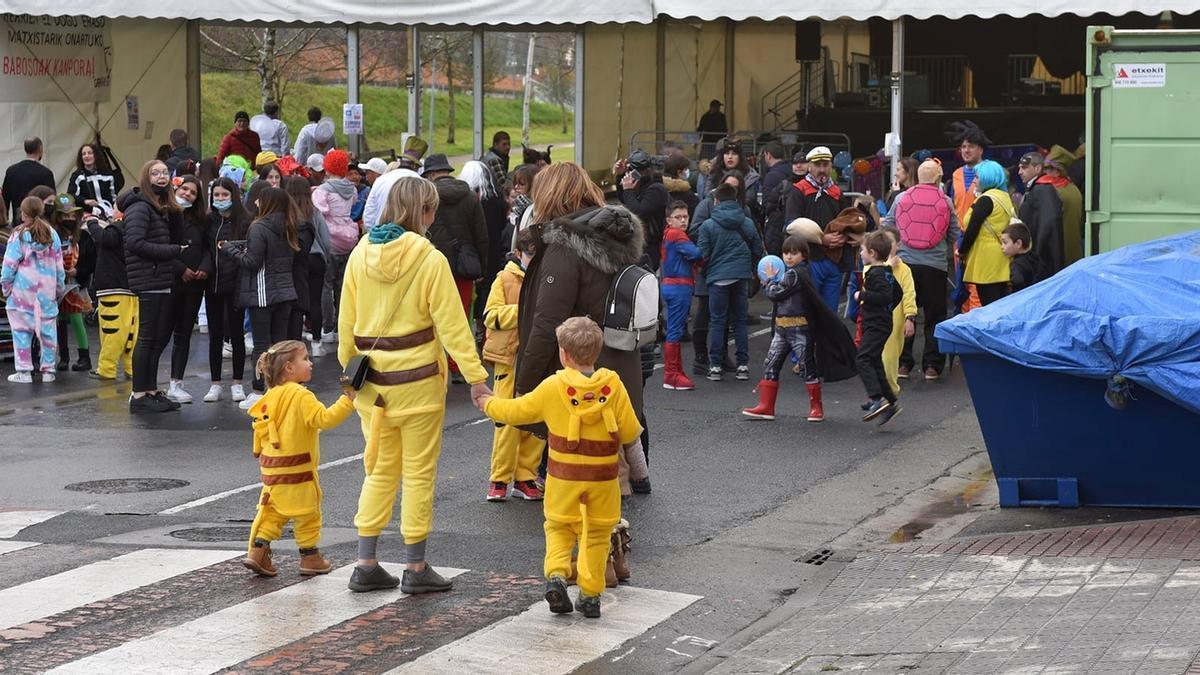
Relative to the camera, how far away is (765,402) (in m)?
12.6

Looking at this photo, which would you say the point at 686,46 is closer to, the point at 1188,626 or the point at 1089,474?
the point at 1089,474

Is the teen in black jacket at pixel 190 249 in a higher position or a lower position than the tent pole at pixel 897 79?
lower

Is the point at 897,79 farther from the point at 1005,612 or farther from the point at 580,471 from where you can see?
the point at 580,471

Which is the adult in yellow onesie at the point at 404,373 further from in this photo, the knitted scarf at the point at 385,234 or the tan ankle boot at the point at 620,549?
the tan ankle boot at the point at 620,549

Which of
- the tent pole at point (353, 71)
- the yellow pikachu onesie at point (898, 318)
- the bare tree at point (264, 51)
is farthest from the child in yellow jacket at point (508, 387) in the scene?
the bare tree at point (264, 51)

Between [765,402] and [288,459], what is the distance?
5435 millimetres

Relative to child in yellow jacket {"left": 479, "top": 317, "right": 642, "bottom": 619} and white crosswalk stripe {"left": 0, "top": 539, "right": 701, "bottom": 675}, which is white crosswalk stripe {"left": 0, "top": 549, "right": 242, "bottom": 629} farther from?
child in yellow jacket {"left": 479, "top": 317, "right": 642, "bottom": 619}

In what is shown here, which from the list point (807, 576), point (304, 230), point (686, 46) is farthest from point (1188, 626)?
point (686, 46)

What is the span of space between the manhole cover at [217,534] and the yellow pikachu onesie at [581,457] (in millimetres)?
2102

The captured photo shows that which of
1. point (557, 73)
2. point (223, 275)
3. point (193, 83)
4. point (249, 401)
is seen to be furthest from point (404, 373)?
point (557, 73)

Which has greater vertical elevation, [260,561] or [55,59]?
[55,59]

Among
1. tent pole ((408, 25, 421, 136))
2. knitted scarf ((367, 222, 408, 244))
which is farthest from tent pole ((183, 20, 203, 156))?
knitted scarf ((367, 222, 408, 244))

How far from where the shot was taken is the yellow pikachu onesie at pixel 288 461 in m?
7.84

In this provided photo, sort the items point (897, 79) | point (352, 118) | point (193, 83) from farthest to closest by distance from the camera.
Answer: point (193, 83) < point (352, 118) < point (897, 79)
